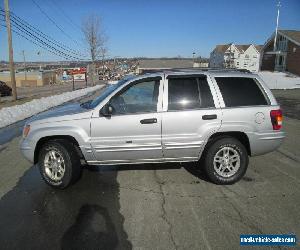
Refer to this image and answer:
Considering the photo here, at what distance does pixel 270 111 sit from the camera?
5.20 meters

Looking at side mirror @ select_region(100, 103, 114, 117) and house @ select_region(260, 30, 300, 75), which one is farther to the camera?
Result: house @ select_region(260, 30, 300, 75)

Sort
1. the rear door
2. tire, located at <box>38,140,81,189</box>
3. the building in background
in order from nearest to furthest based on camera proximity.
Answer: the rear door → tire, located at <box>38,140,81,189</box> → the building in background

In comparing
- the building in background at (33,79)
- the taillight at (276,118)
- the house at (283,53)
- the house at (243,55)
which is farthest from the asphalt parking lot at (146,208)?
the house at (243,55)

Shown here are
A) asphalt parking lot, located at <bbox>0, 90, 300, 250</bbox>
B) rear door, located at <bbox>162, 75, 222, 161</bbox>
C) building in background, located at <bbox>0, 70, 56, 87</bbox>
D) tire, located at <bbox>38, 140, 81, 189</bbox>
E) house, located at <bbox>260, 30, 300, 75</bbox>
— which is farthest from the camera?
building in background, located at <bbox>0, 70, 56, 87</bbox>

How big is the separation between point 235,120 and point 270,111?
2.11 feet

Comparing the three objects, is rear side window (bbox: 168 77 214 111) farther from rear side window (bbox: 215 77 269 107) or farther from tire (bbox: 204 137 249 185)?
tire (bbox: 204 137 249 185)

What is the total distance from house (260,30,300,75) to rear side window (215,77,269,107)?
46.2m

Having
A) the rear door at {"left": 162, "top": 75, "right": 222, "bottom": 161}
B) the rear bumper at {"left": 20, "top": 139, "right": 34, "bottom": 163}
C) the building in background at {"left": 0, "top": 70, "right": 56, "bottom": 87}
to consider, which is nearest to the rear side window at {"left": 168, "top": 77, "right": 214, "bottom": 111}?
the rear door at {"left": 162, "top": 75, "right": 222, "bottom": 161}

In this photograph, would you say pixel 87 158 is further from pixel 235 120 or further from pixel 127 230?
pixel 235 120

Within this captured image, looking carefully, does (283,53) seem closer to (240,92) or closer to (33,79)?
(240,92)

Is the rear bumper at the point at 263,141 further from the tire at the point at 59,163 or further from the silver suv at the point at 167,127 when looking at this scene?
the tire at the point at 59,163

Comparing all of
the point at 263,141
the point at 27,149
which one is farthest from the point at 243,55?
the point at 27,149

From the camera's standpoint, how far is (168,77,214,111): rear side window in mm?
5070

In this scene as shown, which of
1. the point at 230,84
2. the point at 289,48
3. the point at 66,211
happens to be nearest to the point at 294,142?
the point at 230,84
